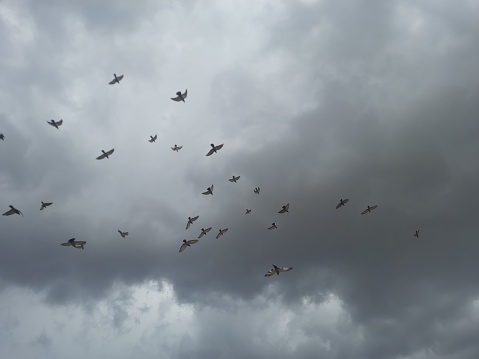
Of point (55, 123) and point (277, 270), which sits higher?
point (55, 123)

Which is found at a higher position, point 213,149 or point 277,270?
point 213,149

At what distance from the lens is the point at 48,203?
104 meters

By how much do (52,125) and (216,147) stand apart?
45663 mm

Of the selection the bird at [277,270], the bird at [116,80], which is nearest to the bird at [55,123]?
the bird at [116,80]

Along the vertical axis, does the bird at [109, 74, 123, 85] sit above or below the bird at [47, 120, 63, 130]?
above

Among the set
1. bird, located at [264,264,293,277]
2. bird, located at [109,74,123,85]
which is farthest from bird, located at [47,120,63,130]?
bird, located at [264,264,293,277]

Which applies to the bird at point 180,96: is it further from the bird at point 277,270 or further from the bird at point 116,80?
the bird at point 277,270

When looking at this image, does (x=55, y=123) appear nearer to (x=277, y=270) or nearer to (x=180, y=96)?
(x=180, y=96)

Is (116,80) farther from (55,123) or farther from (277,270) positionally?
(277,270)

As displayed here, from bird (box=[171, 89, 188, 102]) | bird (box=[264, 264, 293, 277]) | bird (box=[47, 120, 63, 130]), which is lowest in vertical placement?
bird (box=[264, 264, 293, 277])

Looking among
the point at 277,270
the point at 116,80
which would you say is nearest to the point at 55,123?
the point at 116,80

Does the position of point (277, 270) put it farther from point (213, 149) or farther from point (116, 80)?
point (116, 80)

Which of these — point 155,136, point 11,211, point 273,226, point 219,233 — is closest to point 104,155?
point 155,136

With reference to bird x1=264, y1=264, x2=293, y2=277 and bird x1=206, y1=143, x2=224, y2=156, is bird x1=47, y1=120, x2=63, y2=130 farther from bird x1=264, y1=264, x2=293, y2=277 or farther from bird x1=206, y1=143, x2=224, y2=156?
bird x1=264, y1=264, x2=293, y2=277
